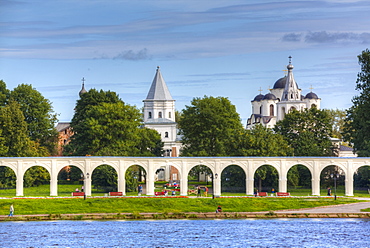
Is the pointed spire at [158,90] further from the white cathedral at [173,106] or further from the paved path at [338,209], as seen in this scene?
the paved path at [338,209]

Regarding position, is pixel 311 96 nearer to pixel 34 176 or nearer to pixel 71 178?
pixel 71 178

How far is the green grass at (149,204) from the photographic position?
68.4 metres

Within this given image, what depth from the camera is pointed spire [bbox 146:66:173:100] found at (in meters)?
128

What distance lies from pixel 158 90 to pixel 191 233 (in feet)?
234

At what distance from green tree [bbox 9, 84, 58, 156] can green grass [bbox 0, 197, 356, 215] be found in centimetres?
2913

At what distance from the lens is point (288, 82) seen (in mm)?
135625

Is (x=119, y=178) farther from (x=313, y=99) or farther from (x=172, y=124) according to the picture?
(x=313, y=99)

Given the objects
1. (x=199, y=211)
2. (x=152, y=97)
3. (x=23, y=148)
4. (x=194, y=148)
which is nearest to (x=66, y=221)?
(x=199, y=211)

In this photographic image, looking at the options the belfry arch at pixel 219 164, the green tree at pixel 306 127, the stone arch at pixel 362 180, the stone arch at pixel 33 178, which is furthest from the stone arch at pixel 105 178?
the green tree at pixel 306 127

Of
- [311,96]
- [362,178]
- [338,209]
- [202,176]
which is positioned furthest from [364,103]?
[311,96]

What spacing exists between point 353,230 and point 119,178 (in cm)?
2751

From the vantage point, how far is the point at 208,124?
323 feet

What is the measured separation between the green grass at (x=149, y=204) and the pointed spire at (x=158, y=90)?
183ft

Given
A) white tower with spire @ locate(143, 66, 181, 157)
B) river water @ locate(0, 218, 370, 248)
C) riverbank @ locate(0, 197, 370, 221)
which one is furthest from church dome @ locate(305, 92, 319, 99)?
river water @ locate(0, 218, 370, 248)
